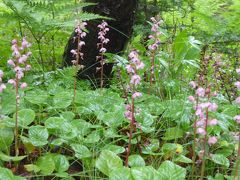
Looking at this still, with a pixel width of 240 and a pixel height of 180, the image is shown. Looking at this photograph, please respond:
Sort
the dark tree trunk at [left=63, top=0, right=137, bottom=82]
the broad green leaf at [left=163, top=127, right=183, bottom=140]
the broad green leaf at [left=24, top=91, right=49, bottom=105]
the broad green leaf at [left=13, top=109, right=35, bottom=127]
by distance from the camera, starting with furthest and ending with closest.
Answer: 1. the dark tree trunk at [left=63, top=0, right=137, bottom=82]
2. the broad green leaf at [left=24, top=91, right=49, bottom=105]
3. the broad green leaf at [left=163, top=127, right=183, bottom=140]
4. the broad green leaf at [left=13, top=109, right=35, bottom=127]

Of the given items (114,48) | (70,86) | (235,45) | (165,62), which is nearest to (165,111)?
(165,62)

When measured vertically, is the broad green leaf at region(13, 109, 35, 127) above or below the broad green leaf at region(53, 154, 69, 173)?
above

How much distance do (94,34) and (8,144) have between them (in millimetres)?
1628

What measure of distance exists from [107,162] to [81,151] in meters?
0.20

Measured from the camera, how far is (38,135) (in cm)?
195

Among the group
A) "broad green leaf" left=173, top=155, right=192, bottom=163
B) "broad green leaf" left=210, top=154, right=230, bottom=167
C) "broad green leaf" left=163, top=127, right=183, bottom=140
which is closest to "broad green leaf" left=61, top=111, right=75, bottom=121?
"broad green leaf" left=163, top=127, right=183, bottom=140

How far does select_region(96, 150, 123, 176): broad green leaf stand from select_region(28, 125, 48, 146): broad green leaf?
13.3 inches

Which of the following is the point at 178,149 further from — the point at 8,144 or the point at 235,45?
the point at 235,45

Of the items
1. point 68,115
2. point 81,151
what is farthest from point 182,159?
point 68,115

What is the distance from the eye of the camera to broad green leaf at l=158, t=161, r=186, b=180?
167 cm

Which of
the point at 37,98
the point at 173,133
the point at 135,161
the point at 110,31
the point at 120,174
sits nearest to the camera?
the point at 120,174

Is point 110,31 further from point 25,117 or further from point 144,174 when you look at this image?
point 144,174

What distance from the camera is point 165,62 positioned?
303 cm

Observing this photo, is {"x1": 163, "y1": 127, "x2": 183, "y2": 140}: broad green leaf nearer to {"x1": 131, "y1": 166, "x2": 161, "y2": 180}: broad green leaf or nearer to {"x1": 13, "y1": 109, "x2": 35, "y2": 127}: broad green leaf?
{"x1": 131, "y1": 166, "x2": 161, "y2": 180}: broad green leaf
